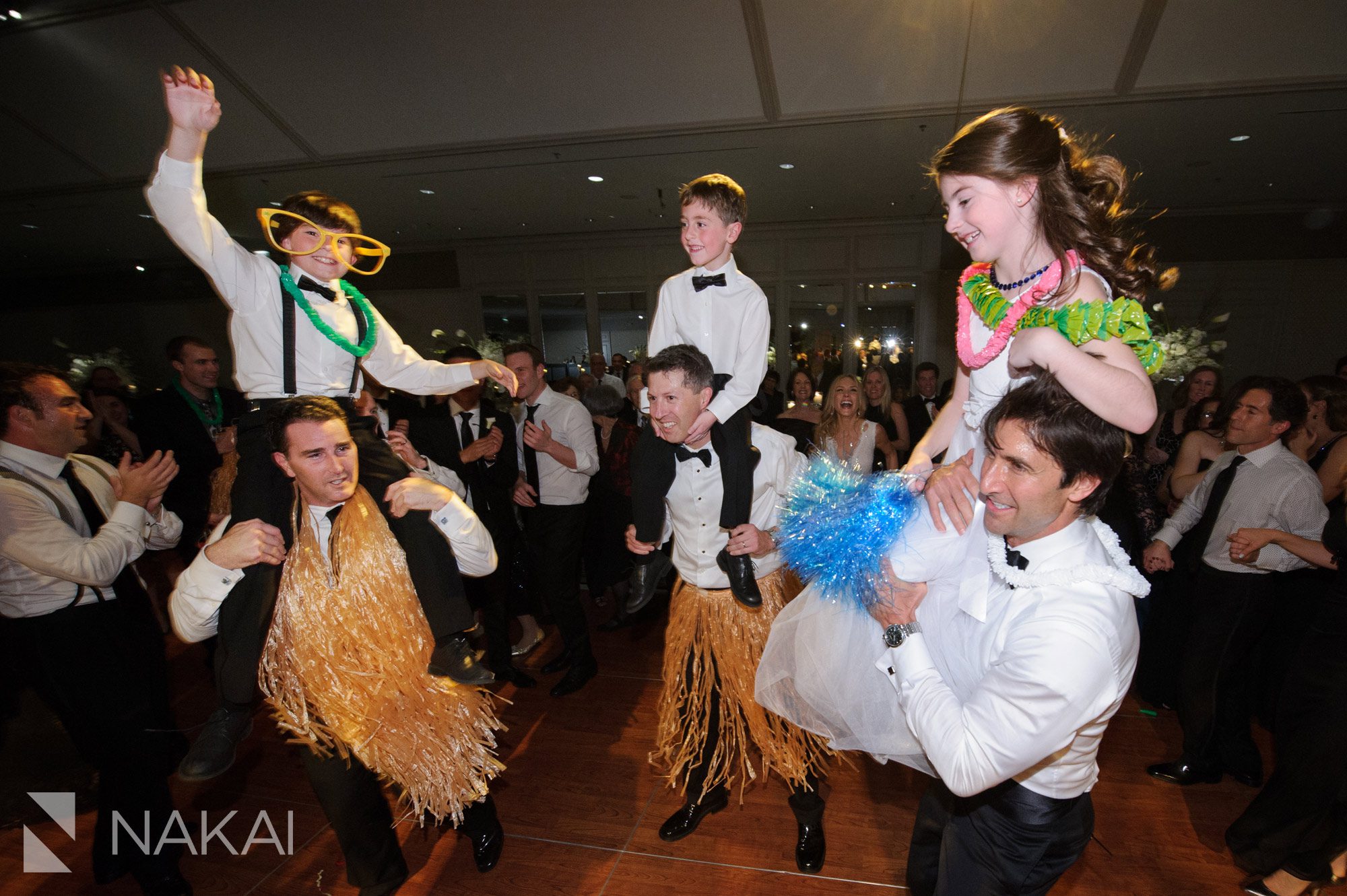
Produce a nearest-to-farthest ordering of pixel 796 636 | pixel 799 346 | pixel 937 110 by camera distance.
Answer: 1. pixel 796 636
2. pixel 937 110
3. pixel 799 346

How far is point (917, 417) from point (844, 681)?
18.0ft

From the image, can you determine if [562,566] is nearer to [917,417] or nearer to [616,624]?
[616,624]

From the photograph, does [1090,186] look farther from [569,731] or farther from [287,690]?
[569,731]

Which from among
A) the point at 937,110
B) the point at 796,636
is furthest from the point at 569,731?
the point at 937,110

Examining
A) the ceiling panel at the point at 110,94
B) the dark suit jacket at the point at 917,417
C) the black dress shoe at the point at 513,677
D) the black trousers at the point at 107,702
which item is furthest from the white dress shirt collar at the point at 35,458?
the dark suit jacket at the point at 917,417

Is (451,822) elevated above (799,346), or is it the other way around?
(799,346)

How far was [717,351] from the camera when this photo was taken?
229 cm

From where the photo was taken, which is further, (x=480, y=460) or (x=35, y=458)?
(x=480, y=460)

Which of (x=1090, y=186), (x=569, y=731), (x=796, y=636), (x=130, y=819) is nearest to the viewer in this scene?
(x=1090, y=186)

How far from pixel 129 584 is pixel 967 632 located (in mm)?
3186

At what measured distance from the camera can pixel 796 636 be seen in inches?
63.2

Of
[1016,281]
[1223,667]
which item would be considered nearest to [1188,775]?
[1223,667]

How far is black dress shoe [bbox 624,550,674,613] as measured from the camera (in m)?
2.37

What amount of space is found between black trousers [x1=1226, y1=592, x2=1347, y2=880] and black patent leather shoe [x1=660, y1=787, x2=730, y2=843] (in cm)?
207
